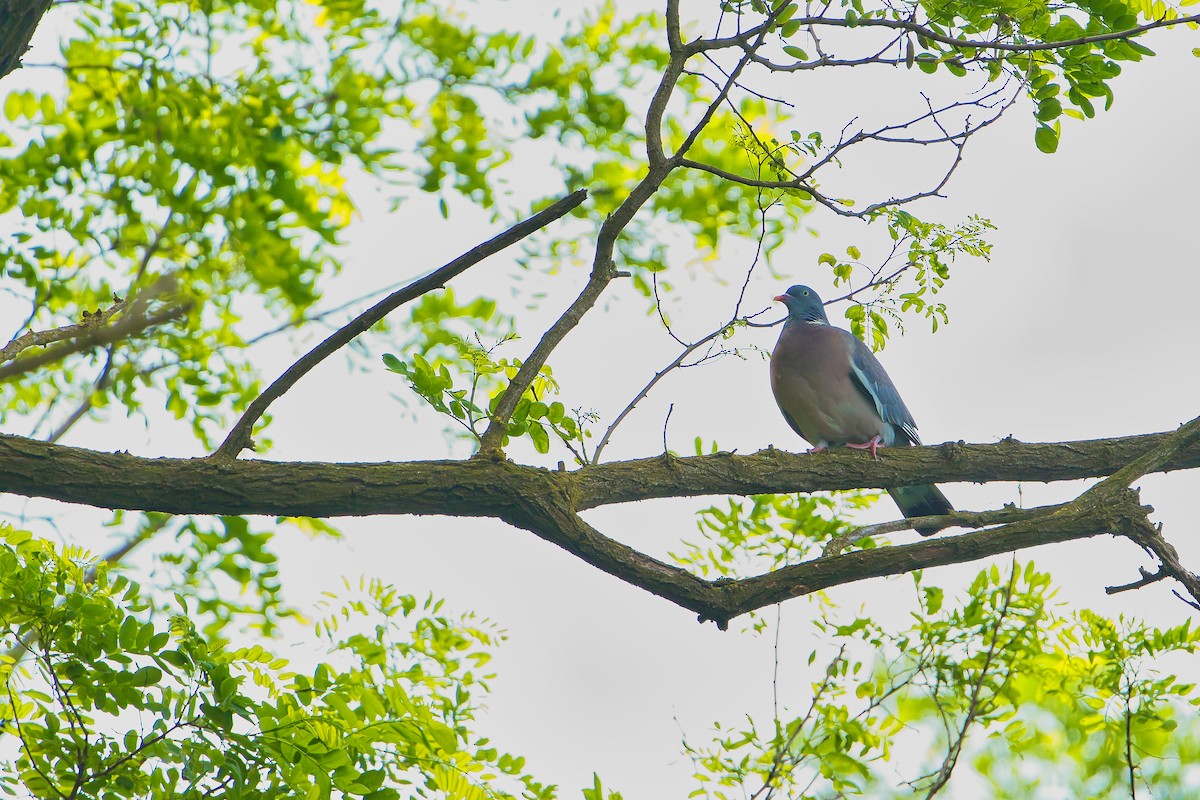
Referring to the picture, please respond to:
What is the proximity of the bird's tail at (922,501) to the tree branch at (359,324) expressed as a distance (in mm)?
3137

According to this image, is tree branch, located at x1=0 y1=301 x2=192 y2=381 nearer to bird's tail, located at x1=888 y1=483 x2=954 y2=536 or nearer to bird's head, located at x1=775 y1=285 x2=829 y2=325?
bird's tail, located at x1=888 y1=483 x2=954 y2=536

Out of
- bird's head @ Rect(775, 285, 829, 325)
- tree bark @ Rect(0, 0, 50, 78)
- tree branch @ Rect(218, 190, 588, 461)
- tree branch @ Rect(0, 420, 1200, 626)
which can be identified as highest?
bird's head @ Rect(775, 285, 829, 325)

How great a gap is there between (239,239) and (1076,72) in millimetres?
4167

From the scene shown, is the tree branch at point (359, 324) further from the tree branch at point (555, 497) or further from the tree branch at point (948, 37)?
the tree branch at point (948, 37)

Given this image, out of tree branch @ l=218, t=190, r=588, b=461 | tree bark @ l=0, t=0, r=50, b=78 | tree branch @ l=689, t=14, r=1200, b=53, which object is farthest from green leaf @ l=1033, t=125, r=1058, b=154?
tree bark @ l=0, t=0, r=50, b=78

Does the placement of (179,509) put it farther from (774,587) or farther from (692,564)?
(692,564)

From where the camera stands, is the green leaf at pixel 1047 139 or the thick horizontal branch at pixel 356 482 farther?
the green leaf at pixel 1047 139

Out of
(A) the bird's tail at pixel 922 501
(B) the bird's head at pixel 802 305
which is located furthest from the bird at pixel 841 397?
(B) the bird's head at pixel 802 305

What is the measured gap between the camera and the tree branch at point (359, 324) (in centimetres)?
279

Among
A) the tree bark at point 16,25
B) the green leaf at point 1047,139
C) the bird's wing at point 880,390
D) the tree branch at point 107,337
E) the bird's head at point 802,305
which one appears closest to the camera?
the tree branch at point 107,337

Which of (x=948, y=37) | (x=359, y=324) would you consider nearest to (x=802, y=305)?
(x=948, y=37)

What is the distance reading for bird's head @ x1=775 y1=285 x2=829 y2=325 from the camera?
616 cm

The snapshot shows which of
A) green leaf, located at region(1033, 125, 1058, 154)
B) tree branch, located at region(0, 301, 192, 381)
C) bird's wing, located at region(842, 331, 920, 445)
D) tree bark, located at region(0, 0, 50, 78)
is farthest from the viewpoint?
bird's wing, located at region(842, 331, 920, 445)

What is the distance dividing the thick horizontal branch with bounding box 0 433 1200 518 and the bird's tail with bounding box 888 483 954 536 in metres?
1.84
